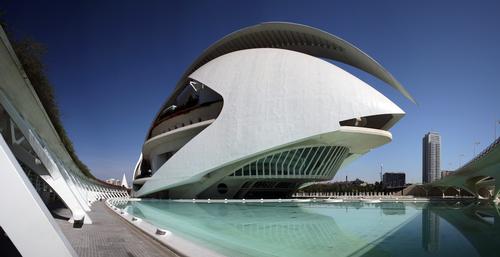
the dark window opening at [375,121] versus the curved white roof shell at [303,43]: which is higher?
the curved white roof shell at [303,43]

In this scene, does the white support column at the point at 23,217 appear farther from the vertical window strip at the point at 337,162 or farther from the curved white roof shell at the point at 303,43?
the curved white roof shell at the point at 303,43

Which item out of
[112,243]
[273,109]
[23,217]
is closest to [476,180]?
[273,109]

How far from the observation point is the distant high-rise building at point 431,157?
10675 centimetres

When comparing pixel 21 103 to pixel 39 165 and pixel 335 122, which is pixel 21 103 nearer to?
pixel 39 165

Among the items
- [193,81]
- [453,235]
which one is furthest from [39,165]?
[193,81]

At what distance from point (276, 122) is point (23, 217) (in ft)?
78.2

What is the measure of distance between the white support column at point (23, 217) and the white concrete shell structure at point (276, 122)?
2293cm

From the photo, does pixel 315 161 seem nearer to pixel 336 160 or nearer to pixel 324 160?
pixel 324 160

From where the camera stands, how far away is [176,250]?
18.7 ft

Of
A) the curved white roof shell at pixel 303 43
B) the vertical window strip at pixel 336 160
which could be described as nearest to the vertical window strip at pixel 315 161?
the vertical window strip at pixel 336 160

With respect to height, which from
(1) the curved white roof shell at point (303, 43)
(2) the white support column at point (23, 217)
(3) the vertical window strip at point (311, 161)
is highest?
(1) the curved white roof shell at point (303, 43)

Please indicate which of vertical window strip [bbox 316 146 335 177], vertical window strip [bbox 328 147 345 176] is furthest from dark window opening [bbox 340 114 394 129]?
vertical window strip [bbox 328 147 345 176]

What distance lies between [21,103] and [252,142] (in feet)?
63.4

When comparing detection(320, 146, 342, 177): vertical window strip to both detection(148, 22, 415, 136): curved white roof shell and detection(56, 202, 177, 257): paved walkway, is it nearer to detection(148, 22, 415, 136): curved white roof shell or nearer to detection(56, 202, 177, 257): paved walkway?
detection(148, 22, 415, 136): curved white roof shell
